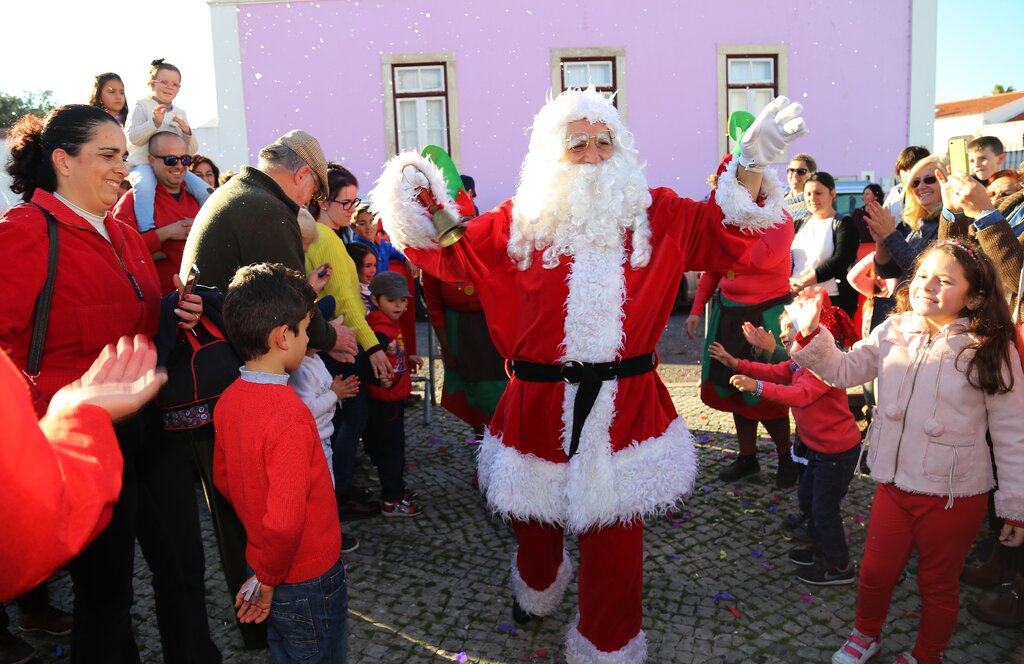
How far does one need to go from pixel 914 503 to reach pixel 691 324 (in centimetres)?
239

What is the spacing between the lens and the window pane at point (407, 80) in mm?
13250

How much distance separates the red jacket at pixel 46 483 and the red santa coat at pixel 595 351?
65.5 inches

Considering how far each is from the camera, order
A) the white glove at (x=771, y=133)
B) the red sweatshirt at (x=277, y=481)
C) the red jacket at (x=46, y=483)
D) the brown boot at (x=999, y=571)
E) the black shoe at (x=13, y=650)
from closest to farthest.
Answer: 1. the red jacket at (x=46, y=483)
2. the red sweatshirt at (x=277, y=481)
3. the white glove at (x=771, y=133)
4. the black shoe at (x=13, y=650)
5. the brown boot at (x=999, y=571)

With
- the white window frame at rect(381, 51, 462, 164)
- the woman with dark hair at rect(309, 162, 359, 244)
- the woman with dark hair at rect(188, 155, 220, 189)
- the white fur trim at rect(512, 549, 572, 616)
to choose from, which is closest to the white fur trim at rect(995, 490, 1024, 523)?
the white fur trim at rect(512, 549, 572, 616)

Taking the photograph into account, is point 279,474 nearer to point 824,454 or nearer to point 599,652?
point 599,652

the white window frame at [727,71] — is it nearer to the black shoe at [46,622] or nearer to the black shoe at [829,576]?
the black shoe at [829,576]

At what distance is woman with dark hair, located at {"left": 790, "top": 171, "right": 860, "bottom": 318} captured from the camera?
504 cm

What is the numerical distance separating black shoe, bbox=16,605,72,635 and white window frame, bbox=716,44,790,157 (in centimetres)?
1246

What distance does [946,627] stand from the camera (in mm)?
2646

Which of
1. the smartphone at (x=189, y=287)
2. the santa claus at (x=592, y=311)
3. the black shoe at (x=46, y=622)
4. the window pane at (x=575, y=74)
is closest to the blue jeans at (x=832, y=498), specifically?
the santa claus at (x=592, y=311)

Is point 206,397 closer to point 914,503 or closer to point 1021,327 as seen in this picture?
point 914,503

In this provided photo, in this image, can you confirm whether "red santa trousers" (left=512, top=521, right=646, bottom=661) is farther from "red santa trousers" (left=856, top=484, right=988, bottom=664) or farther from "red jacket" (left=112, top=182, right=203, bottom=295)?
"red jacket" (left=112, top=182, right=203, bottom=295)

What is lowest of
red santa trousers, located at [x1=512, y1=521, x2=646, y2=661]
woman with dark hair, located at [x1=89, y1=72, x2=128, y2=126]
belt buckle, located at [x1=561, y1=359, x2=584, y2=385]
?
red santa trousers, located at [x1=512, y1=521, x2=646, y2=661]

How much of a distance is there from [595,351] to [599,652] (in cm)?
112
